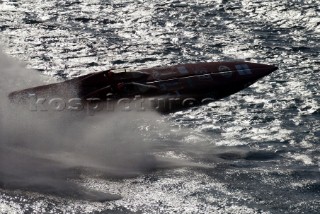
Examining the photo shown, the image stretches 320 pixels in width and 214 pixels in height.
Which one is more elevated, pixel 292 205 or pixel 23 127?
pixel 23 127

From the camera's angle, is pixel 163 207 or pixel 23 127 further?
pixel 23 127

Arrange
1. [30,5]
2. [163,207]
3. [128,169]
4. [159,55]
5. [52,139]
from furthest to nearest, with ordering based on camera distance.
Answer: [30,5] → [159,55] → [52,139] → [128,169] → [163,207]

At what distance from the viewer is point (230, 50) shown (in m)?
46.5

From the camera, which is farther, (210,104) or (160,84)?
(210,104)

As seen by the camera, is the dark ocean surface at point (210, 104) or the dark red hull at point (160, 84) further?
the dark red hull at point (160, 84)

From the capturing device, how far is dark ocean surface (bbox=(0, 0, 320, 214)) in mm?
29078

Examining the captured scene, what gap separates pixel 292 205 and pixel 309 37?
22114mm

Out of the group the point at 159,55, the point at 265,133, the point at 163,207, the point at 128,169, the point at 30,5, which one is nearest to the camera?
the point at 163,207

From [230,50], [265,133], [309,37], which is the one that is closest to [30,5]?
[230,50]

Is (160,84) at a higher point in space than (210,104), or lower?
higher

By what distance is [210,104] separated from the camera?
38625mm

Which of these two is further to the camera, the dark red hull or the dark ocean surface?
the dark red hull

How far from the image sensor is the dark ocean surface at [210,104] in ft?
95.4

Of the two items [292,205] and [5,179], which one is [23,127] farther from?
[292,205]
